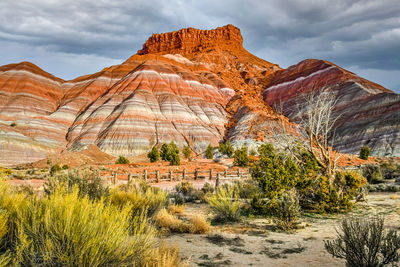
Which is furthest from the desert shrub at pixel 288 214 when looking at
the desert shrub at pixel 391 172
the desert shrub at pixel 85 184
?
the desert shrub at pixel 391 172

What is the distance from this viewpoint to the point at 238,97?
3396 inches

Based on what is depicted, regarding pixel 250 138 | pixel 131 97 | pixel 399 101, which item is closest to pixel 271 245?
pixel 250 138

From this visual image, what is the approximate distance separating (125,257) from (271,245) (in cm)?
432

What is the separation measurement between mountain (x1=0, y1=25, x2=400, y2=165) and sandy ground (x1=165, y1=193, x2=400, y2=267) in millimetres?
38807

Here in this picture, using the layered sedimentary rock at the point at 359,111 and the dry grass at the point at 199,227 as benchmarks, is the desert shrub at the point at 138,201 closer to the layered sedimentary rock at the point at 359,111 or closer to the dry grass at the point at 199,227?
the dry grass at the point at 199,227

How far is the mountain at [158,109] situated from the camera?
55.2 meters

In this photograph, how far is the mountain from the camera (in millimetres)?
55250

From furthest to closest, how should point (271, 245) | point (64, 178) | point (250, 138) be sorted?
1. point (250, 138)
2. point (64, 178)
3. point (271, 245)

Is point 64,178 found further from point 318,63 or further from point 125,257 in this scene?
point 318,63

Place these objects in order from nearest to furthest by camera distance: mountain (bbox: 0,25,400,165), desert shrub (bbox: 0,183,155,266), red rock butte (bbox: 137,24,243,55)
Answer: desert shrub (bbox: 0,183,155,266) < mountain (bbox: 0,25,400,165) < red rock butte (bbox: 137,24,243,55)

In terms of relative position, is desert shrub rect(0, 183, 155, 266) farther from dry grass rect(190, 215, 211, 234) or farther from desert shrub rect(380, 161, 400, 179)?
desert shrub rect(380, 161, 400, 179)

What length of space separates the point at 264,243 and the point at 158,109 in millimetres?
65337

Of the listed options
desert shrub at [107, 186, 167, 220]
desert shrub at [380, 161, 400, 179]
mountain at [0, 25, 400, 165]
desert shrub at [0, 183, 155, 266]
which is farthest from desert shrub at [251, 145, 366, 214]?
mountain at [0, 25, 400, 165]

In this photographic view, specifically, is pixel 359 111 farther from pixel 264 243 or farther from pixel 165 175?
pixel 264 243
